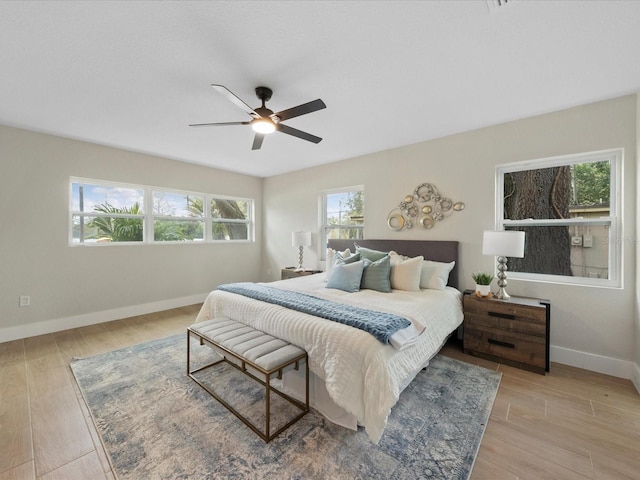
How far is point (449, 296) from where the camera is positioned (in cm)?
272

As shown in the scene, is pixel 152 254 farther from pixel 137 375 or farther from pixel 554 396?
pixel 554 396

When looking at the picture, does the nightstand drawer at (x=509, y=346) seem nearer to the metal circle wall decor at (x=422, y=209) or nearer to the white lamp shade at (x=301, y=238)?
the metal circle wall decor at (x=422, y=209)

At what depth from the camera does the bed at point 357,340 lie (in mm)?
1547

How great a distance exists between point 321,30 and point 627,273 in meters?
3.21

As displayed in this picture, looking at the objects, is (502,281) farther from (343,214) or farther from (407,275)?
(343,214)

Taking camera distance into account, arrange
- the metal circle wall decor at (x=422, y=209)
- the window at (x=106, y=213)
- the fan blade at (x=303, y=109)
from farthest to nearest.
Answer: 1. the window at (x=106, y=213)
2. the metal circle wall decor at (x=422, y=209)
3. the fan blade at (x=303, y=109)

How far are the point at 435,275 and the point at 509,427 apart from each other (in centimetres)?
149

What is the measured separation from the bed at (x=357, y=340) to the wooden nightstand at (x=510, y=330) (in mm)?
208

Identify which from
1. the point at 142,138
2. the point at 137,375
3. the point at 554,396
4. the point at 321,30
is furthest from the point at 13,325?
the point at 554,396

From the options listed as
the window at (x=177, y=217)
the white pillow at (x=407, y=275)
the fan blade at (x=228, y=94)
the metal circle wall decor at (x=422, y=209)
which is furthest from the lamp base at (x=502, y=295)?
the window at (x=177, y=217)

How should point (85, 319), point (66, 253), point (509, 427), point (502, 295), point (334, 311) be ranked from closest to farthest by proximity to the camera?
point (509, 427) < point (334, 311) < point (502, 295) < point (66, 253) < point (85, 319)

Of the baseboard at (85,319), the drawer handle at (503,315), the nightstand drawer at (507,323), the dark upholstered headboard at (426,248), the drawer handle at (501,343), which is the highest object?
the dark upholstered headboard at (426,248)

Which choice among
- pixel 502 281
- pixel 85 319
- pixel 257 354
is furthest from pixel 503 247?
pixel 85 319

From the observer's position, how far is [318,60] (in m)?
1.90
